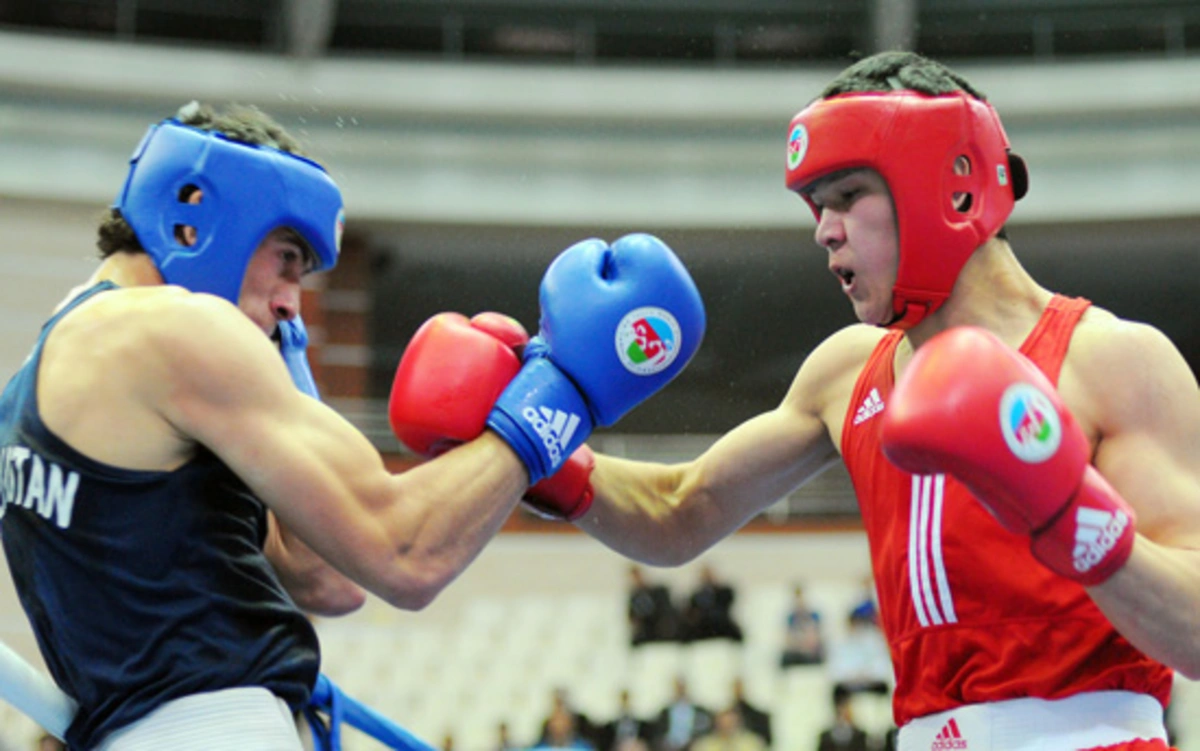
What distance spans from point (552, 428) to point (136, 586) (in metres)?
0.77

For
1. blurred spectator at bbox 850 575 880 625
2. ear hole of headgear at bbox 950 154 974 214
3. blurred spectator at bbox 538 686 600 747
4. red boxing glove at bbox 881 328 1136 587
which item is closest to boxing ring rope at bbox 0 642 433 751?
red boxing glove at bbox 881 328 1136 587

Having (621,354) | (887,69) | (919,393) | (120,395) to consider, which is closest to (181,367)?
(120,395)

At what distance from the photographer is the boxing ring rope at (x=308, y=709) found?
Result: 2.18m

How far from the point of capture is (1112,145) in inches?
514

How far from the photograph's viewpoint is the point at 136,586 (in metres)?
2.22

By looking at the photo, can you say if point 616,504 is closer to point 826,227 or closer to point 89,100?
point 826,227

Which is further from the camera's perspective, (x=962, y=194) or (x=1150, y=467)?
(x=962, y=194)

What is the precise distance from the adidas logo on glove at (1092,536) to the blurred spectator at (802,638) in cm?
802

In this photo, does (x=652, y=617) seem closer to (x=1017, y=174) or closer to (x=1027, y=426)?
(x=1017, y=174)

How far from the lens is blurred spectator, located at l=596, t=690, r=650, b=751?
29.6 ft

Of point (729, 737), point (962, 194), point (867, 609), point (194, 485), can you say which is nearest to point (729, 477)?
point (962, 194)

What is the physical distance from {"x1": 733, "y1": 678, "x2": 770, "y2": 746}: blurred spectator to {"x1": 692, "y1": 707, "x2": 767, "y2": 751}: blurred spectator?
1.5 inches

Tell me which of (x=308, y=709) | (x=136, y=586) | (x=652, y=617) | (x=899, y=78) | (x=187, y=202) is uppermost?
(x=899, y=78)

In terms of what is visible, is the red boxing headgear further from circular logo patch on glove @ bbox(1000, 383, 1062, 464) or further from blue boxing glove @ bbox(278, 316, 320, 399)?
blue boxing glove @ bbox(278, 316, 320, 399)
